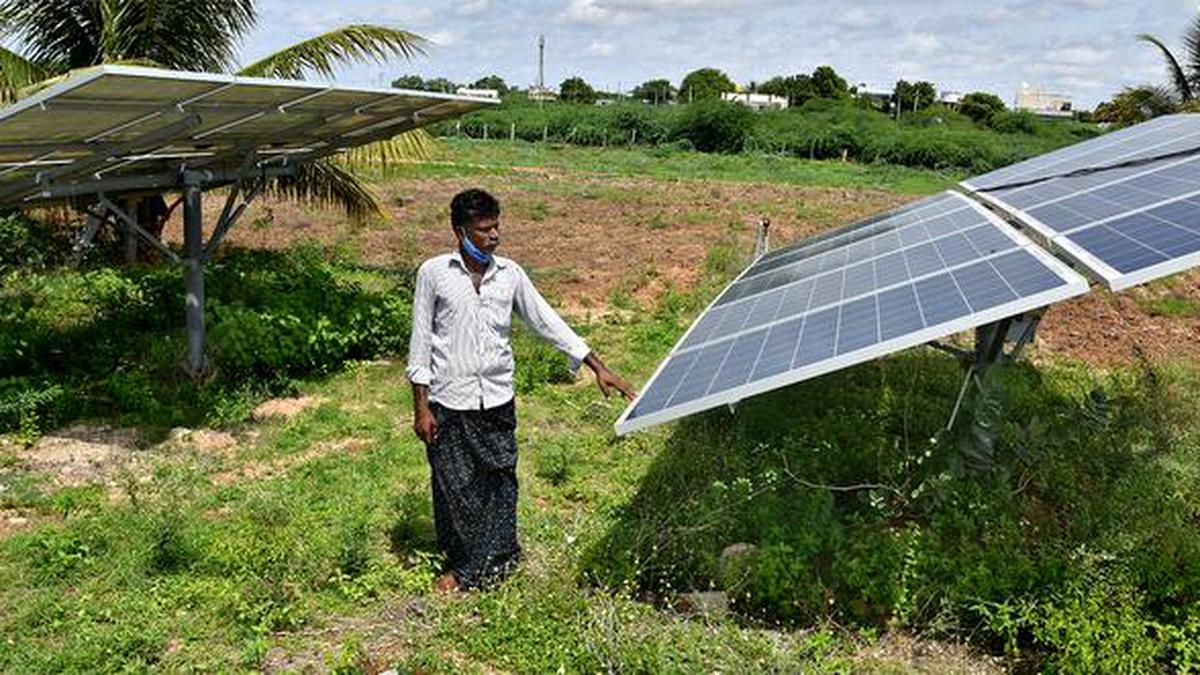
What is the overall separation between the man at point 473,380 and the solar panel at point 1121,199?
2.38 meters

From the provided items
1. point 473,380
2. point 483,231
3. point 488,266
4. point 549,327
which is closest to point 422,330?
point 473,380

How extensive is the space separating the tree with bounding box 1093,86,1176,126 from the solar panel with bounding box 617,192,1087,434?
18.2 meters

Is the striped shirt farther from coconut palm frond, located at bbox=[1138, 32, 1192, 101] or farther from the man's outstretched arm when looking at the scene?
coconut palm frond, located at bbox=[1138, 32, 1192, 101]

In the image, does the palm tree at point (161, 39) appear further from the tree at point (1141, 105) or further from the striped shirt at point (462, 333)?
the tree at point (1141, 105)

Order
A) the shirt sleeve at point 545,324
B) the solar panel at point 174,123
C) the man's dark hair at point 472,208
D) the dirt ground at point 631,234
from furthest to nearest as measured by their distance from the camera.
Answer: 1. the dirt ground at point 631,234
2. the solar panel at point 174,123
3. the shirt sleeve at point 545,324
4. the man's dark hair at point 472,208

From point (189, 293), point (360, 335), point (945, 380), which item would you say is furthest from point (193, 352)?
point (945, 380)

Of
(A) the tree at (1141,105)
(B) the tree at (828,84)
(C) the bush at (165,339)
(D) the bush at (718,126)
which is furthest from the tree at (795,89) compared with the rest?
(C) the bush at (165,339)

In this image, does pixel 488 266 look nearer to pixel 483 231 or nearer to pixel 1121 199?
pixel 483 231

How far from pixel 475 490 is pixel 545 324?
93 cm

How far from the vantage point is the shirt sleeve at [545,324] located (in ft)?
15.8

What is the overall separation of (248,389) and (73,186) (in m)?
2.07

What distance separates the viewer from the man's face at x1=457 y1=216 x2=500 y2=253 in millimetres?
4492

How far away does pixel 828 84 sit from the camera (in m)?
79.9

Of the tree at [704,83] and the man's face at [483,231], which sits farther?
the tree at [704,83]
